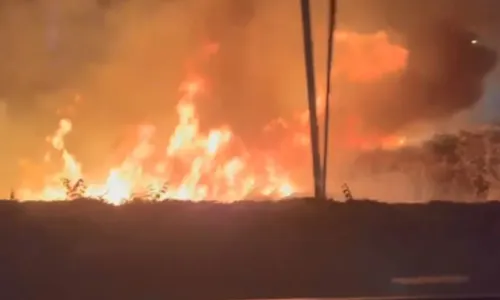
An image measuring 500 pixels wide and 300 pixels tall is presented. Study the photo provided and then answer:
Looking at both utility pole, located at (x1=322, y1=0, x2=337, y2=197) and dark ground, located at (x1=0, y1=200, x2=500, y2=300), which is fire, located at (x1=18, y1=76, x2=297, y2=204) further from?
dark ground, located at (x1=0, y1=200, x2=500, y2=300)

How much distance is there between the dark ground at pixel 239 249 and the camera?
6.84 ft

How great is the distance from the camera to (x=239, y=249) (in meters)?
2.19

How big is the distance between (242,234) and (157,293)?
0.30 meters

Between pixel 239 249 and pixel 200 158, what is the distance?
63 centimetres

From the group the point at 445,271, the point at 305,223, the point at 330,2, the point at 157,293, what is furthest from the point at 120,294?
the point at 330,2

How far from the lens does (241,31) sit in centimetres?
282

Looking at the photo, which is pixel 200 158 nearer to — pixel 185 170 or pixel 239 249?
pixel 185 170

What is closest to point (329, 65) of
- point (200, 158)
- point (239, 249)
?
point (200, 158)

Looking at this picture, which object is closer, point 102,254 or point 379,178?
point 102,254

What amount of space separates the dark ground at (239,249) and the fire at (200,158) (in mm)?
319

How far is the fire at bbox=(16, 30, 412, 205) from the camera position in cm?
263

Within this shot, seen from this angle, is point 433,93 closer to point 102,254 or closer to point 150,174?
point 150,174

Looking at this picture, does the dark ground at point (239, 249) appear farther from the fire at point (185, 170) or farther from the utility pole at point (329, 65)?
the utility pole at point (329, 65)

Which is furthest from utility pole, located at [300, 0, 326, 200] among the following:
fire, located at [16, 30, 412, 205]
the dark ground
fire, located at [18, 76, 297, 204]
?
the dark ground
